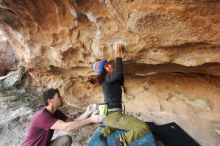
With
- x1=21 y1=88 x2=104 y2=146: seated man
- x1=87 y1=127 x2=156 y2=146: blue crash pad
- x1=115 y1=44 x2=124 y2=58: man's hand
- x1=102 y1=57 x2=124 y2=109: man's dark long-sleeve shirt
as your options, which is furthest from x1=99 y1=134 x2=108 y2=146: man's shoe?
x1=115 y1=44 x2=124 y2=58: man's hand

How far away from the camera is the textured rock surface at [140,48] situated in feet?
10.7

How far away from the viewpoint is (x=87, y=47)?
471cm

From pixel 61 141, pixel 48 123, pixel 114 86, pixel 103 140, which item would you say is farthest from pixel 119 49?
pixel 61 141

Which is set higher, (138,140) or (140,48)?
(140,48)

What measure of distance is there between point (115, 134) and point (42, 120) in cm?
91

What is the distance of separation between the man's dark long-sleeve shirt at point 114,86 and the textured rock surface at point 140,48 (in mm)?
437

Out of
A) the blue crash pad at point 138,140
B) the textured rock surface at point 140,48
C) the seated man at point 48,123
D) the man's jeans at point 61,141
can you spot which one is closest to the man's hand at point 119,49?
the textured rock surface at point 140,48

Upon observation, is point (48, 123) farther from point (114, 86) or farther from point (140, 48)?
point (140, 48)

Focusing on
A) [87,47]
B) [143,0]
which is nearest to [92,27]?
[87,47]

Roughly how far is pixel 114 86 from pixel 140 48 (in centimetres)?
61

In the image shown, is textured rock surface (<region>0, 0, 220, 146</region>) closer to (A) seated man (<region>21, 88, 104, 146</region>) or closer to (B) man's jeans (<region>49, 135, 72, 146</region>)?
(A) seated man (<region>21, 88, 104, 146</region>)

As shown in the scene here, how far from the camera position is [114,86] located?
386 cm

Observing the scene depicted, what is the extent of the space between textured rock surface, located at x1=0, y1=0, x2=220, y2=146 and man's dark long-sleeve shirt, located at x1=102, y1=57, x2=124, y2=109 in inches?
17.2

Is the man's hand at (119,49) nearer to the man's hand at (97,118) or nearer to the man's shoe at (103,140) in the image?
the man's hand at (97,118)
